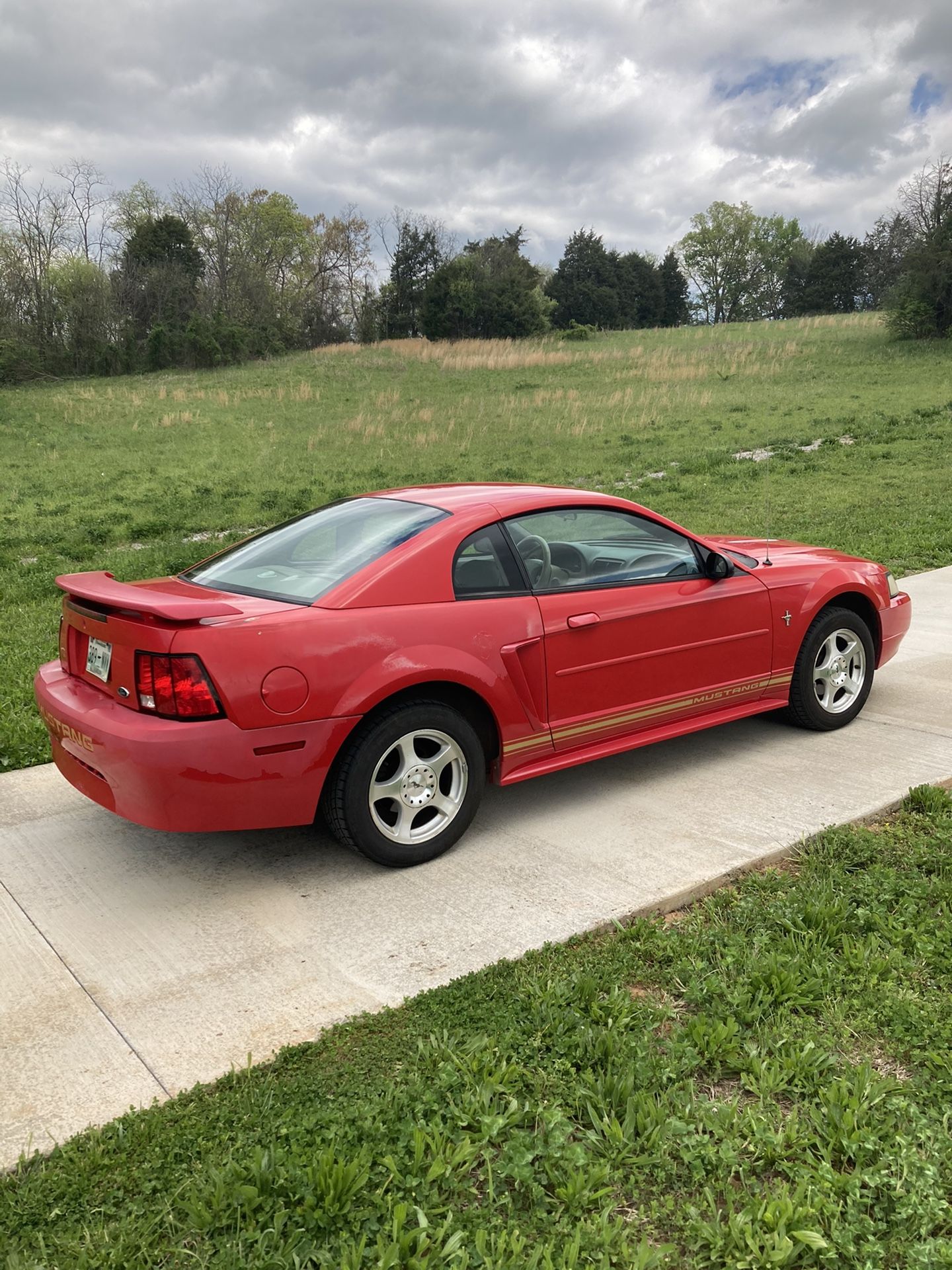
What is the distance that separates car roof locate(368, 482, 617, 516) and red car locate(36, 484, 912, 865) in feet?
0.05

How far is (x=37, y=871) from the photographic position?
144 inches

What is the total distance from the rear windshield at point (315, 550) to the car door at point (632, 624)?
0.52 m

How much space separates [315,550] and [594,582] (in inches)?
47.7

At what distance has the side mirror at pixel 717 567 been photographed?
4508 mm

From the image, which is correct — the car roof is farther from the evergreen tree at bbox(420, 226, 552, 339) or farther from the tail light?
the evergreen tree at bbox(420, 226, 552, 339)

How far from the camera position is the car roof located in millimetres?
4066

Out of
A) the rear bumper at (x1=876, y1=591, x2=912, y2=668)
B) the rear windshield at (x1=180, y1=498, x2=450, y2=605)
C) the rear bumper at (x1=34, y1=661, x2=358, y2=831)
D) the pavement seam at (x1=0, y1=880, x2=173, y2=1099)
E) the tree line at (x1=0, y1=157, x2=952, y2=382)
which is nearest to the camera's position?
the pavement seam at (x1=0, y1=880, x2=173, y2=1099)

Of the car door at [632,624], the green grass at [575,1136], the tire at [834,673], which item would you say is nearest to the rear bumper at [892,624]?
the tire at [834,673]

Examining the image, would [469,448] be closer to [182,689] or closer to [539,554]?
[539,554]

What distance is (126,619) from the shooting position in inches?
134

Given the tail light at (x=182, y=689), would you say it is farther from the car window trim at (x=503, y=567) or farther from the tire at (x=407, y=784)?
the car window trim at (x=503, y=567)

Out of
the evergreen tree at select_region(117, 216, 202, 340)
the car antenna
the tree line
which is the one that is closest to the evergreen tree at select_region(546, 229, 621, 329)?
the tree line

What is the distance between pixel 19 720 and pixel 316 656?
2.87 meters

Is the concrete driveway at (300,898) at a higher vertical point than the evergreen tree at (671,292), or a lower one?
lower
